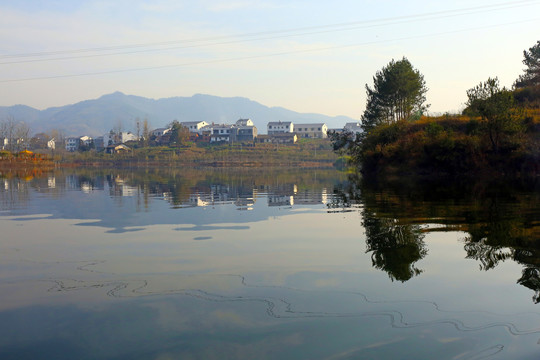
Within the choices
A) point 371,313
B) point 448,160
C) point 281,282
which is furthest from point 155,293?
point 448,160

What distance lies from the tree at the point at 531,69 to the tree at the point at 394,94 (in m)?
17.1

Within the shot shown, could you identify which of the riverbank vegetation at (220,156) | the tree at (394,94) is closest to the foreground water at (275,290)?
the tree at (394,94)

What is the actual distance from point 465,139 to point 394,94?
23.5 m

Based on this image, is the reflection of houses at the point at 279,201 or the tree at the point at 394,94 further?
the tree at the point at 394,94

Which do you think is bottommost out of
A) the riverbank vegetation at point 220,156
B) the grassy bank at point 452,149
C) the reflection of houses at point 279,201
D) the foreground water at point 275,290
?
the foreground water at point 275,290

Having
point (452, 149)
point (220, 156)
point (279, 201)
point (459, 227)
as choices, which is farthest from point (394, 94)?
point (220, 156)

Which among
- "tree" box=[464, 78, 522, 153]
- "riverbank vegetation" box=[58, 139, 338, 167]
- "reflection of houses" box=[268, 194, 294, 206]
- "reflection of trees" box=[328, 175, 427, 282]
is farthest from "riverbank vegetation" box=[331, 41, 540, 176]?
"riverbank vegetation" box=[58, 139, 338, 167]

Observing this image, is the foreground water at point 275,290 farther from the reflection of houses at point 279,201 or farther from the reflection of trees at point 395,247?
the reflection of houses at point 279,201

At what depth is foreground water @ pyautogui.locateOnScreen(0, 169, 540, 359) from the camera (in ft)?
24.7

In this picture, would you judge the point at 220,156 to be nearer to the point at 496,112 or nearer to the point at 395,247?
the point at 496,112

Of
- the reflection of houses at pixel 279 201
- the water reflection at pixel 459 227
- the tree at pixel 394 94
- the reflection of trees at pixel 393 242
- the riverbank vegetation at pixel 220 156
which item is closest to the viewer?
the reflection of trees at pixel 393 242

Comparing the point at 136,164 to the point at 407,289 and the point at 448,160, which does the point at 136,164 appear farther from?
the point at 407,289

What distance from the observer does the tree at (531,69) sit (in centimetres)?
8178

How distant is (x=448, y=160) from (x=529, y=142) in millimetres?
9207
